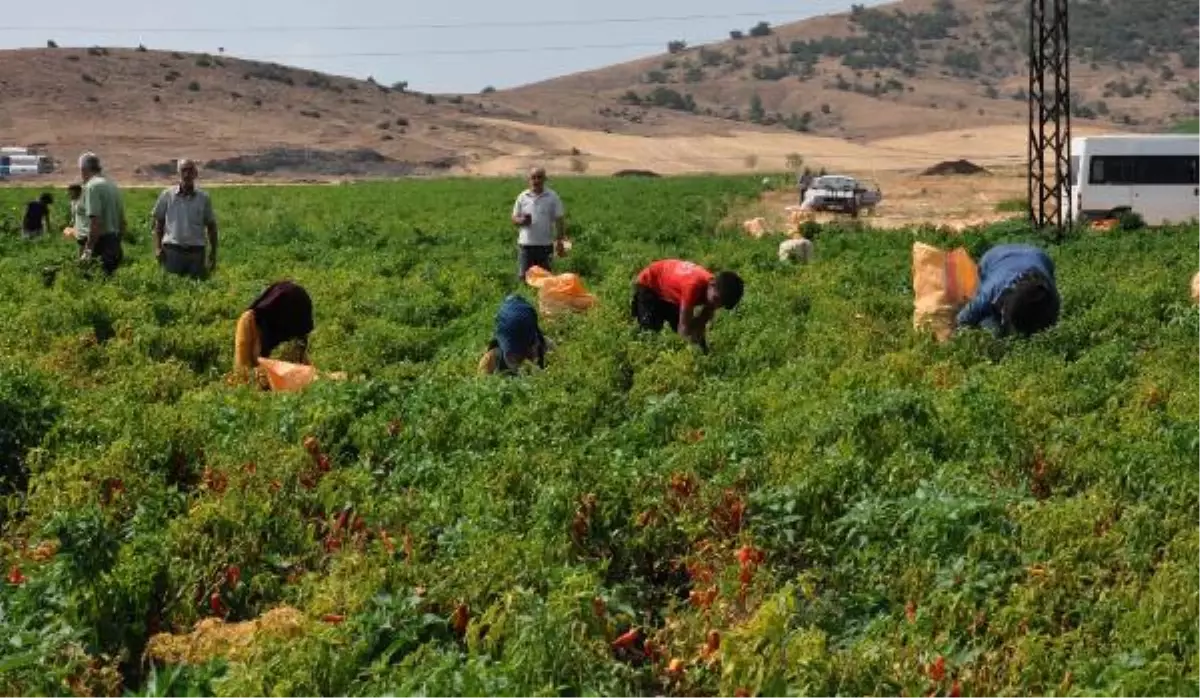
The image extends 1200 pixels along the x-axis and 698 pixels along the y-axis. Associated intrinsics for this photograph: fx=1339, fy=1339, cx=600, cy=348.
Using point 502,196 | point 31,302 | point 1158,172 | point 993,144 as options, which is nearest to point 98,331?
point 31,302

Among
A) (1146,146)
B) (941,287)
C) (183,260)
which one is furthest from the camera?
(1146,146)

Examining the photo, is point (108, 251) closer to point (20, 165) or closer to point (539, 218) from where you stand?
point (539, 218)

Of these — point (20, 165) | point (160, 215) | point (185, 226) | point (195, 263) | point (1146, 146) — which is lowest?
point (195, 263)

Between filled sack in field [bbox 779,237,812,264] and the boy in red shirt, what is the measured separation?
7344mm

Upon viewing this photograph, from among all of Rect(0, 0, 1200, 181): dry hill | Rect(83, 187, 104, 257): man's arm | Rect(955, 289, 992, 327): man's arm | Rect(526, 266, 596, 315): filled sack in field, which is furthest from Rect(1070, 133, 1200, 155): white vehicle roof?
Rect(0, 0, 1200, 181): dry hill

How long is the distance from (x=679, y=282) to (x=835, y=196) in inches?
1129

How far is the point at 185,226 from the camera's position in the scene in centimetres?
1305

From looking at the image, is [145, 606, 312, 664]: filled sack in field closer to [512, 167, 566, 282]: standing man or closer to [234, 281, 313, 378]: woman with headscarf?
[234, 281, 313, 378]: woman with headscarf

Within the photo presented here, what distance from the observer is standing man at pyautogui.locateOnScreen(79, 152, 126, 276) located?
508 inches

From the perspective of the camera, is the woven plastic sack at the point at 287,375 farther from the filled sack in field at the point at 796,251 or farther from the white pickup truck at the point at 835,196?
the white pickup truck at the point at 835,196

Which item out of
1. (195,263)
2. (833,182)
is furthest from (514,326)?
(833,182)

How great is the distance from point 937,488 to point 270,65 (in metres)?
104

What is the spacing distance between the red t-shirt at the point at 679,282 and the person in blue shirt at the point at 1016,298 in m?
2.22

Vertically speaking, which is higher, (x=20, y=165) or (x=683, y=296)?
(x=20, y=165)
